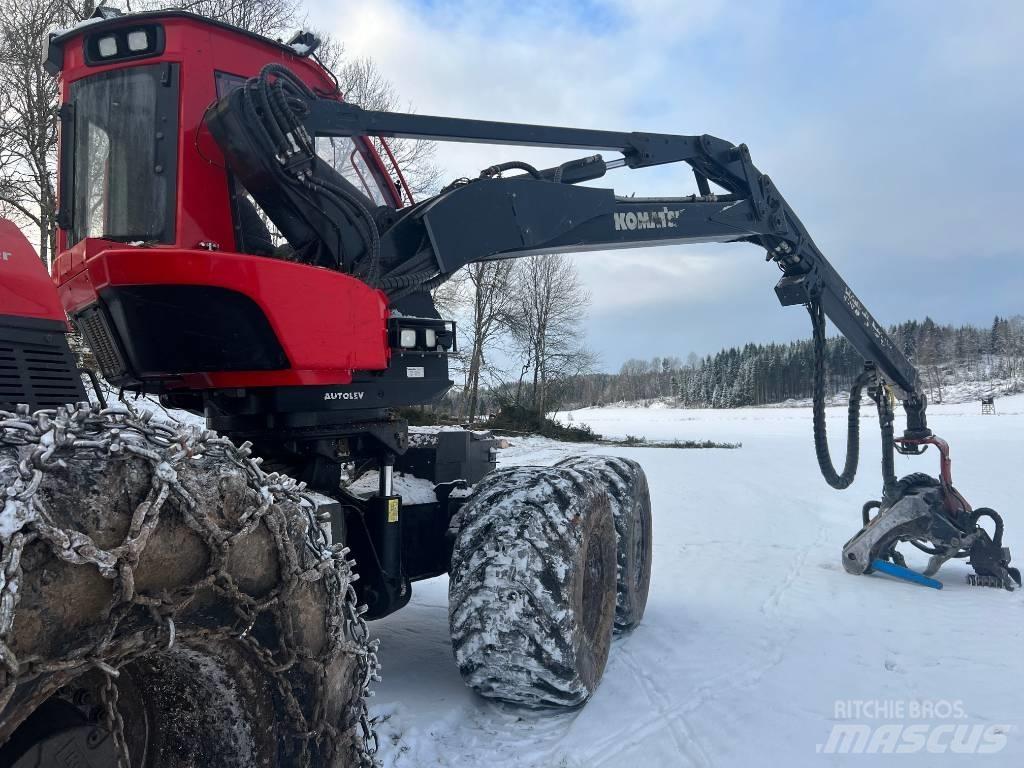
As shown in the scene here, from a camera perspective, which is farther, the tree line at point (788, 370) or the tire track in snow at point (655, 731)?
the tree line at point (788, 370)

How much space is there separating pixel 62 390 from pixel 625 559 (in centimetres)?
333

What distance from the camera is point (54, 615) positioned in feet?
4.29

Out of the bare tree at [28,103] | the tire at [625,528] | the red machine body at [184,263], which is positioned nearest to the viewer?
the red machine body at [184,263]

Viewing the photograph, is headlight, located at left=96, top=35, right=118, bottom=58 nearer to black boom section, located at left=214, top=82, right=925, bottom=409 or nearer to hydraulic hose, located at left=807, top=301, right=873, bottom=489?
black boom section, located at left=214, top=82, right=925, bottom=409

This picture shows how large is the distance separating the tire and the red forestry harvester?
454 mm

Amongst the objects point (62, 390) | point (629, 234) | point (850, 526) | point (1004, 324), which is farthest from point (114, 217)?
point (1004, 324)

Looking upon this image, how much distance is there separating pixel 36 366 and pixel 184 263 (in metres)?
0.63

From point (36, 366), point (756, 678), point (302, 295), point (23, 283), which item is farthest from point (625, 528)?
point (23, 283)

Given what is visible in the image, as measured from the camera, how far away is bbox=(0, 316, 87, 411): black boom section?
7.22ft

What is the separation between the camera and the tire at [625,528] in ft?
15.3

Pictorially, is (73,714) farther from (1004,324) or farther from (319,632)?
(1004,324)

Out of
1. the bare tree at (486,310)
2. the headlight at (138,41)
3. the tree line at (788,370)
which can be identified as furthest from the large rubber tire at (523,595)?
the tree line at (788,370)

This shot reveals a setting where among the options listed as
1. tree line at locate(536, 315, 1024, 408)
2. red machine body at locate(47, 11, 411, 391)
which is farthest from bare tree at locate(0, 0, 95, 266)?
tree line at locate(536, 315, 1024, 408)

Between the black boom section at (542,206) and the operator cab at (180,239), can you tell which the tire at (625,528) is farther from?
the operator cab at (180,239)
